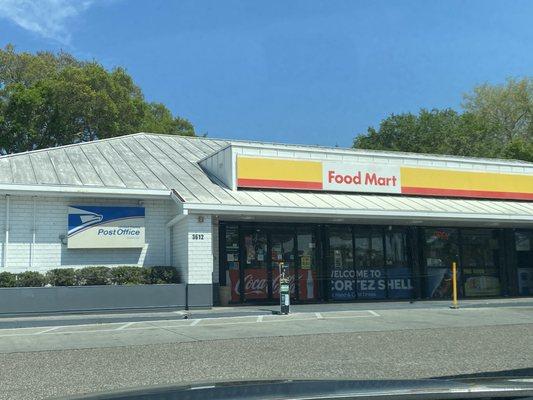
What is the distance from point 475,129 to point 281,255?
102 ft

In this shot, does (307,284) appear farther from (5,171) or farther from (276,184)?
(5,171)

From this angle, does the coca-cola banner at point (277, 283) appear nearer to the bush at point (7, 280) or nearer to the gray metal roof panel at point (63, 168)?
the gray metal roof panel at point (63, 168)

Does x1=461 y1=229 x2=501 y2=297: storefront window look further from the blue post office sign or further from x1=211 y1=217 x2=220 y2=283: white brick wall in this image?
the blue post office sign

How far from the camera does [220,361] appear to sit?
29.3 ft

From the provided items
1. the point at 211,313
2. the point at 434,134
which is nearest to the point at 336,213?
the point at 211,313

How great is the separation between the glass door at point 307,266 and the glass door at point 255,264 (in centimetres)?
123

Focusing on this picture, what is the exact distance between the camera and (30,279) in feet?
53.6

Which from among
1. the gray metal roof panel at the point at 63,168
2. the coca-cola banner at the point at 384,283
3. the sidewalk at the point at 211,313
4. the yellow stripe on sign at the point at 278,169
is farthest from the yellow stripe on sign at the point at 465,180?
the gray metal roof panel at the point at 63,168

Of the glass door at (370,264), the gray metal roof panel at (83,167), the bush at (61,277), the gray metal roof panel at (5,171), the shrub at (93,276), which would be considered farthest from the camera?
the glass door at (370,264)

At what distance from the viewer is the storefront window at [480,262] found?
22906 millimetres

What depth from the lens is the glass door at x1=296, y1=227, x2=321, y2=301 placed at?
20.4m

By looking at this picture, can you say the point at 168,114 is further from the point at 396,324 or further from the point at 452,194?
the point at 396,324

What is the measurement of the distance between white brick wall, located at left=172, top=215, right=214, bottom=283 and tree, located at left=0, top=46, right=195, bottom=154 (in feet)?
68.1

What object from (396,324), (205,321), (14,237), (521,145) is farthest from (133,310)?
(521,145)
